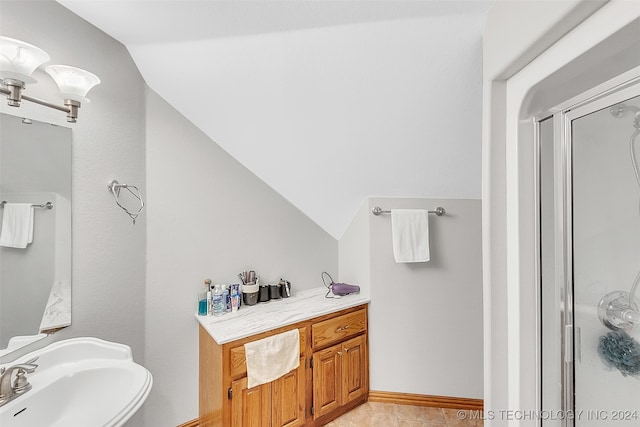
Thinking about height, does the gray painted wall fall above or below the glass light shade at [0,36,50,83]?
below

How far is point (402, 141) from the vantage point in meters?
1.77

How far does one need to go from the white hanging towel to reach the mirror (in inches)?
75.1

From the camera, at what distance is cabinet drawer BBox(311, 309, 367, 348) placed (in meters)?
1.92

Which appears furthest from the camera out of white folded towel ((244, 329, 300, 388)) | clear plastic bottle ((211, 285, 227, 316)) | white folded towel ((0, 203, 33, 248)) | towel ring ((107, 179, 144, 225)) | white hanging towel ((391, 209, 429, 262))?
white hanging towel ((391, 209, 429, 262))

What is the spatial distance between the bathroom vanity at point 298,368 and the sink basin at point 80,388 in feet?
1.41

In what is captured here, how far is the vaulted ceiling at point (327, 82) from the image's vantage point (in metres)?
1.20

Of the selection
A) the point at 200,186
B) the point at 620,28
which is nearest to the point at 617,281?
the point at 620,28

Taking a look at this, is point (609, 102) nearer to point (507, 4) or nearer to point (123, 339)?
point (507, 4)

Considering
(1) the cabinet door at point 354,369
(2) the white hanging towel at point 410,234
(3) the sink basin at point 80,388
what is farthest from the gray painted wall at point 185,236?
(2) the white hanging towel at point 410,234

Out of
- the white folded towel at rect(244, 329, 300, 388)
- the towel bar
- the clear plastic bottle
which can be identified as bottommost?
the white folded towel at rect(244, 329, 300, 388)

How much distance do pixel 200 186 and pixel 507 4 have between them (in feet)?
5.88

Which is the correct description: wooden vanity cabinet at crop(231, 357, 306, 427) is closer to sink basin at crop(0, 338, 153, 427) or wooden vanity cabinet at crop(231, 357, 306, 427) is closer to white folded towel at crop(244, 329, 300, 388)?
white folded towel at crop(244, 329, 300, 388)

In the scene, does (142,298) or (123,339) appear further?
(142,298)

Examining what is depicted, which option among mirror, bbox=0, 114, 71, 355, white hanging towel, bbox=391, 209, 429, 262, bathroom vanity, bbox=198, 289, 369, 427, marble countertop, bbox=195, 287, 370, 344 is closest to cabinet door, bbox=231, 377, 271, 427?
bathroom vanity, bbox=198, 289, 369, 427
